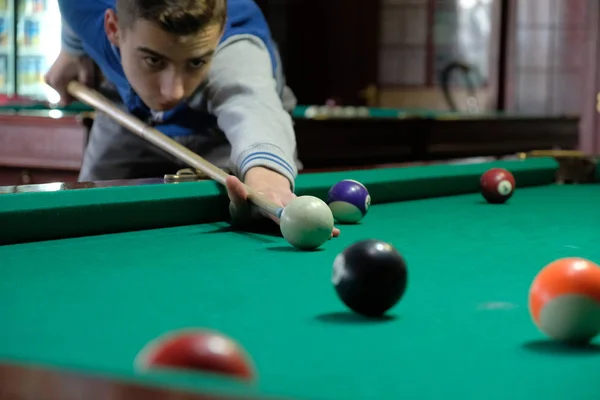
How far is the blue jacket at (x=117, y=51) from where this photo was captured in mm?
3045

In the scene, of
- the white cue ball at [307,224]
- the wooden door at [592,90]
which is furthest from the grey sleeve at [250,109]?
the wooden door at [592,90]

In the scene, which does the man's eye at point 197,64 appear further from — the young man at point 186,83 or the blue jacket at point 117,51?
the blue jacket at point 117,51

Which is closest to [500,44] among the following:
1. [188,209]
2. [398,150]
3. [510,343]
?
[398,150]

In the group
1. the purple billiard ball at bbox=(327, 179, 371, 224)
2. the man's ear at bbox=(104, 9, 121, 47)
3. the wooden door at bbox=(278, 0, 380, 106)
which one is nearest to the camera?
the purple billiard ball at bbox=(327, 179, 371, 224)

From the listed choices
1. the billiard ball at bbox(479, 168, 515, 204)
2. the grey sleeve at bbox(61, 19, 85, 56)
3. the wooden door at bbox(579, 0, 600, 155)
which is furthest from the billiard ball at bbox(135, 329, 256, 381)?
the wooden door at bbox(579, 0, 600, 155)

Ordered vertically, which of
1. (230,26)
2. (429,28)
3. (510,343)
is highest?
(429,28)

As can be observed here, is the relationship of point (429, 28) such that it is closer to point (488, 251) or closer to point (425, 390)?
point (488, 251)

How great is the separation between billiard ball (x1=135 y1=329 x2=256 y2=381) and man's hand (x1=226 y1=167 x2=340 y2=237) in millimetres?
1185

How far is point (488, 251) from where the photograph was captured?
6.13ft

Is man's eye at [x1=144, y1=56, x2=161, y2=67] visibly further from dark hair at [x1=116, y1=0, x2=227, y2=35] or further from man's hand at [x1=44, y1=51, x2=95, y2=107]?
man's hand at [x1=44, y1=51, x2=95, y2=107]

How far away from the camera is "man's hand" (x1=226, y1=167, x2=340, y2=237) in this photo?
2.12 meters

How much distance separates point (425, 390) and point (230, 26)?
2314mm

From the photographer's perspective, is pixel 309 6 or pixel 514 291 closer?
pixel 514 291

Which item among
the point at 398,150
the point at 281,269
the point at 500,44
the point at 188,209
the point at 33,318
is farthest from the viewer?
the point at 500,44
